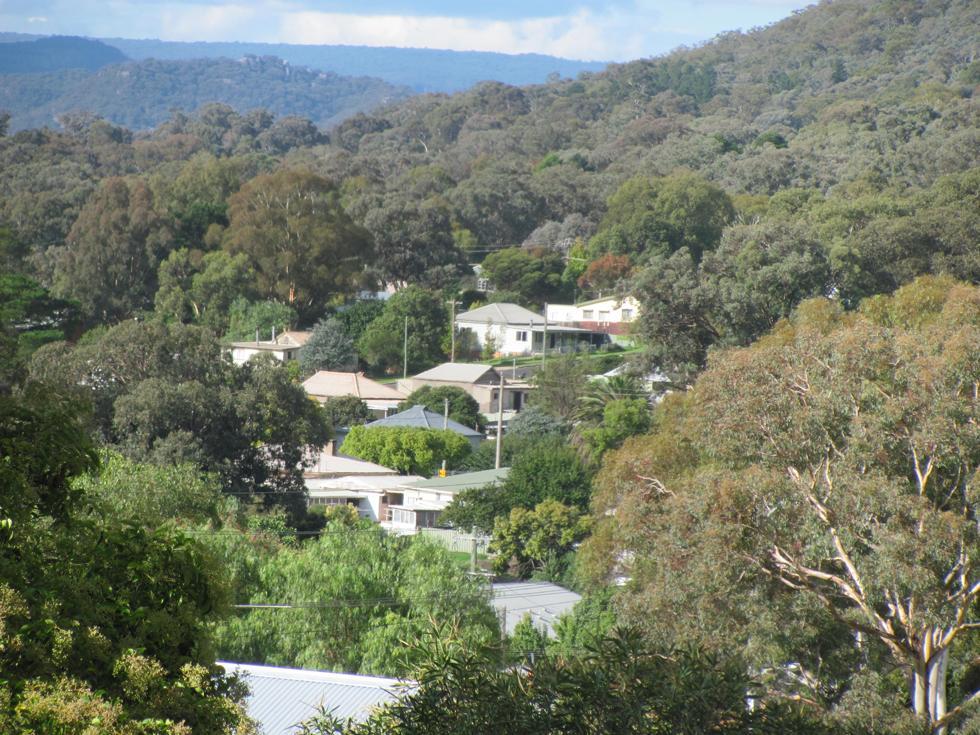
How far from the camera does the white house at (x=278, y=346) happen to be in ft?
148

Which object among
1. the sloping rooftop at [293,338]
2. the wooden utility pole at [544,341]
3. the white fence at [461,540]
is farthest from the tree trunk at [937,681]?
the sloping rooftop at [293,338]

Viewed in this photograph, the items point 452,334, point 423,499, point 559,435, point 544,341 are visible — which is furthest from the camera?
point 452,334

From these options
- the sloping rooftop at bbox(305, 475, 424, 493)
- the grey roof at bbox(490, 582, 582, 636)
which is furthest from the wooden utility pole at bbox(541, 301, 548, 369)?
the grey roof at bbox(490, 582, 582, 636)

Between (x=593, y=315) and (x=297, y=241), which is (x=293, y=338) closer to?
(x=297, y=241)

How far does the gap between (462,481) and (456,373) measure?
13437mm

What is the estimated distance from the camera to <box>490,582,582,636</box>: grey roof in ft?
65.7

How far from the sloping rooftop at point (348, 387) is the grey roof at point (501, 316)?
876 cm

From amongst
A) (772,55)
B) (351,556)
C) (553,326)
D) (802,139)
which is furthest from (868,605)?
(772,55)

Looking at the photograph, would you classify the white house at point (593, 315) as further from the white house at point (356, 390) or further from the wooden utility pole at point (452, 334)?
the white house at point (356, 390)

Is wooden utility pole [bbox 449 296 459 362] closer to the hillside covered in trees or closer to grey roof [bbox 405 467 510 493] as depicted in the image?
the hillside covered in trees

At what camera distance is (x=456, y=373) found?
43.6 m

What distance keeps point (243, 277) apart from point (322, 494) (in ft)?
70.6

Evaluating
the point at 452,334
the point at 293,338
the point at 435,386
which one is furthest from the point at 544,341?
the point at 293,338

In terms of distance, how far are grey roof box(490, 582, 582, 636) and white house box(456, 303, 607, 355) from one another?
2629cm
